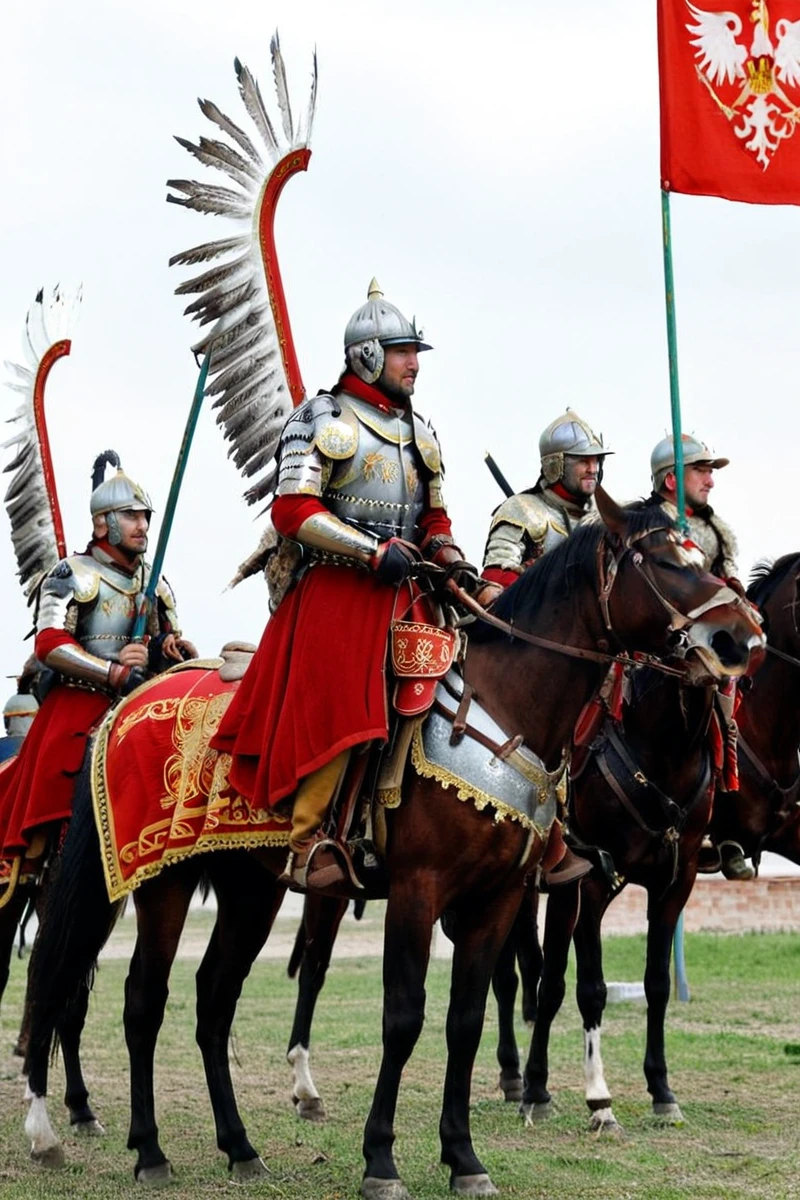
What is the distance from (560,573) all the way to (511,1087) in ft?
14.3

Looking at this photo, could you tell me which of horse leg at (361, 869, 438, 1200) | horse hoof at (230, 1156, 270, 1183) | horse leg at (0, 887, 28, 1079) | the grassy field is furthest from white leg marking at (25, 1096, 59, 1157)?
horse leg at (361, 869, 438, 1200)

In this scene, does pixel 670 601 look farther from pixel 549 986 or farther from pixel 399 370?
pixel 549 986

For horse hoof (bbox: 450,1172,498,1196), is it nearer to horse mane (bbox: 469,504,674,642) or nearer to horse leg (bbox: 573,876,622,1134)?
horse leg (bbox: 573,876,622,1134)

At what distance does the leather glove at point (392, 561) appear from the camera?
318 inches

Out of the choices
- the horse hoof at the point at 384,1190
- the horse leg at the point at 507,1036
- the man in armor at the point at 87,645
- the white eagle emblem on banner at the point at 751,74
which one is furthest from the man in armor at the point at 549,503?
the horse hoof at the point at 384,1190

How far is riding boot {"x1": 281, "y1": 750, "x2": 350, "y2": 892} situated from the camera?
8.06 meters

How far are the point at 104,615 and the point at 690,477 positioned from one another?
353 centimetres

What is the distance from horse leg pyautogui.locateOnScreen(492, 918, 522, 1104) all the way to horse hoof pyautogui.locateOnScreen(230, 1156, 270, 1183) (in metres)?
2.80

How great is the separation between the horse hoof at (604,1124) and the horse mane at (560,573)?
9.33 feet

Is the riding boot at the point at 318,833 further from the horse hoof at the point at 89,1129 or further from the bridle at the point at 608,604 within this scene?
the horse hoof at the point at 89,1129

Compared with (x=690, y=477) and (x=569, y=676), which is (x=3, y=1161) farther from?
(x=690, y=477)

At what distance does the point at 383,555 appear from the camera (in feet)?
26.5

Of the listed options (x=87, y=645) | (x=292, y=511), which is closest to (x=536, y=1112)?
(x=87, y=645)

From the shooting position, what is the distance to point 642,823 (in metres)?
10.3
